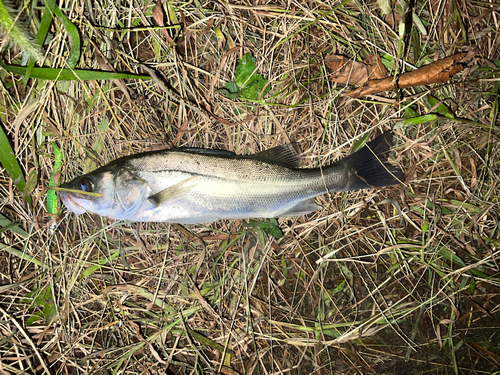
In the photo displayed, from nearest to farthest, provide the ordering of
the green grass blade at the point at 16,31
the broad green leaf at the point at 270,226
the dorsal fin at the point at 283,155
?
the green grass blade at the point at 16,31, the dorsal fin at the point at 283,155, the broad green leaf at the point at 270,226

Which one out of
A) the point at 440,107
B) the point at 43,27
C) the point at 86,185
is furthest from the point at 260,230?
the point at 43,27

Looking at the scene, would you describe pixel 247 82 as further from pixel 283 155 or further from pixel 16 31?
pixel 16 31

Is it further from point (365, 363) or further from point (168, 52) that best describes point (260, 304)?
point (168, 52)

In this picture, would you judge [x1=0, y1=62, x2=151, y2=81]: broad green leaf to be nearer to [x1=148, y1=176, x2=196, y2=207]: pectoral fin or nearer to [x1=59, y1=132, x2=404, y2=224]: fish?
[x1=59, y1=132, x2=404, y2=224]: fish

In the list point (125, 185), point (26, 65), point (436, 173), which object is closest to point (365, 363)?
point (436, 173)

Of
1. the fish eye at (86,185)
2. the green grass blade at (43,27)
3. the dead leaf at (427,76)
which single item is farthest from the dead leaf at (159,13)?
the dead leaf at (427,76)

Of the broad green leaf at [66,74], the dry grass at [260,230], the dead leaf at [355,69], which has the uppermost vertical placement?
the broad green leaf at [66,74]

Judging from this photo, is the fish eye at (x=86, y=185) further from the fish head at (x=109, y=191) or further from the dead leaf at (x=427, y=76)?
the dead leaf at (x=427, y=76)
